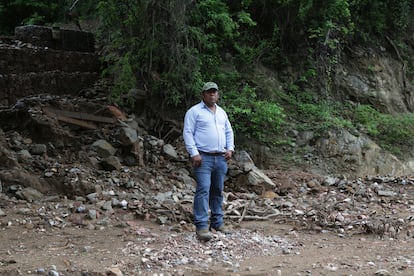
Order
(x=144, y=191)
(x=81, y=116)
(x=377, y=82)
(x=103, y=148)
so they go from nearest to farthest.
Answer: (x=144, y=191)
(x=103, y=148)
(x=81, y=116)
(x=377, y=82)

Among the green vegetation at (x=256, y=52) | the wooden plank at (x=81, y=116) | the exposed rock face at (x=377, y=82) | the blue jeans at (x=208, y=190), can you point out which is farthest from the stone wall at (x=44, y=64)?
the blue jeans at (x=208, y=190)

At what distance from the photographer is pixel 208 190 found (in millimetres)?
5031

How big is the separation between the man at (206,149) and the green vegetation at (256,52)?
3958 millimetres

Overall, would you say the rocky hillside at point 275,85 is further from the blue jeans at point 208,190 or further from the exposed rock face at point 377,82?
the blue jeans at point 208,190

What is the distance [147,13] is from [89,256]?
5481mm

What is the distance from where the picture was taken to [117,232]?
5348 mm

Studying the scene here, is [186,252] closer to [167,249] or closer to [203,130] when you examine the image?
[167,249]

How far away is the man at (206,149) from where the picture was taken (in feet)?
16.3

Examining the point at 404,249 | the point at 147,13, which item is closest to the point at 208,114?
the point at 404,249

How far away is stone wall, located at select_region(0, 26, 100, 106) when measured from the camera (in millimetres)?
10805

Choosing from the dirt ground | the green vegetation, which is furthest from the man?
the green vegetation

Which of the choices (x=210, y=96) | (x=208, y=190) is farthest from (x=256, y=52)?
(x=208, y=190)

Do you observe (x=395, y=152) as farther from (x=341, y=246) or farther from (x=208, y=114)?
(x=208, y=114)

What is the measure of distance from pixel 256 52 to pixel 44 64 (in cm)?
531
